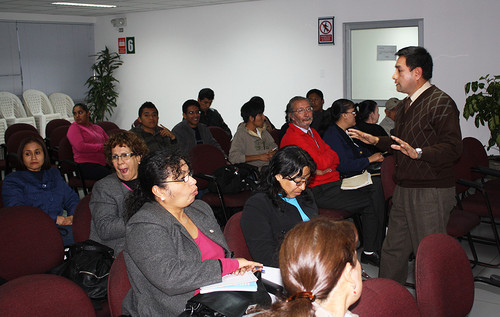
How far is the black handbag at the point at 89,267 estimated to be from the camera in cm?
256

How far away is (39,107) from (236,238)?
30.0 feet

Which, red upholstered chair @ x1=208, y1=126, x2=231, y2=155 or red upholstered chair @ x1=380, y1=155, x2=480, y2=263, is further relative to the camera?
red upholstered chair @ x1=208, y1=126, x2=231, y2=155

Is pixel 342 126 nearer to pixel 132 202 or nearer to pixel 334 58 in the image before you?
pixel 132 202

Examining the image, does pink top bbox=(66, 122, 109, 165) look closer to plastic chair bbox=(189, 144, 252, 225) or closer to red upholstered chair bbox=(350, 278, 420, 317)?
plastic chair bbox=(189, 144, 252, 225)

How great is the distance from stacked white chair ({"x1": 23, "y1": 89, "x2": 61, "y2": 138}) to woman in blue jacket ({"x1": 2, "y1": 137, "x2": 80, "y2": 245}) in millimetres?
6988

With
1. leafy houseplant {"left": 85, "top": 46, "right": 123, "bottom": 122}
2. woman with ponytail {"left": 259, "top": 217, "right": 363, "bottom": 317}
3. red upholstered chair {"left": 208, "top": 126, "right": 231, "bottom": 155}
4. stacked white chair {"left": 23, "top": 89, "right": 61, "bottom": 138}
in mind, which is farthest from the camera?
leafy houseplant {"left": 85, "top": 46, "right": 123, "bottom": 122}

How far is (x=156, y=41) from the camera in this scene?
35.4 feet

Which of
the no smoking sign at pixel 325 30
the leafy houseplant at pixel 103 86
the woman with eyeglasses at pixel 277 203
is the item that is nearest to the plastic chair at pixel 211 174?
the woman with eyeglasses at pixel 277 203

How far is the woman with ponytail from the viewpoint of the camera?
136 centimetres

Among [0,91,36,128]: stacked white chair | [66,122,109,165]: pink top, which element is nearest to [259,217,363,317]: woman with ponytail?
[66,122,109,165]: pink top

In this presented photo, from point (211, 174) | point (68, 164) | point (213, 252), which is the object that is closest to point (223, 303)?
point (213, 252)

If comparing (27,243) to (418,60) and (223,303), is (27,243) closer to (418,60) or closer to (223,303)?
(223,303)

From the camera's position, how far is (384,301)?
1.80 meters

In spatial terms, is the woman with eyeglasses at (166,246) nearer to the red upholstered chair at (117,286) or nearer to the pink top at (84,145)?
the red upholstered chair at (117,286)
